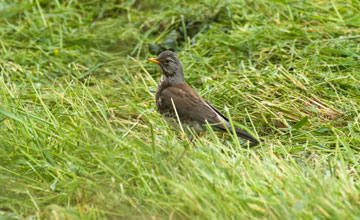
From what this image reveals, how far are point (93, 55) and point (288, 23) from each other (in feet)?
7.49

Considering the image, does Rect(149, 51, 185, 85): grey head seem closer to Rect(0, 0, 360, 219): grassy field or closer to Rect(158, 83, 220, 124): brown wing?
Rect(158, 83, 220, 124): brown wing

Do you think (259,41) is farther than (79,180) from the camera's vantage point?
Yes

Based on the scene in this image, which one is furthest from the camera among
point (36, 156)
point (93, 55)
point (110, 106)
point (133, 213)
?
point (93, 55)

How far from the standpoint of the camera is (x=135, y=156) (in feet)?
12.1

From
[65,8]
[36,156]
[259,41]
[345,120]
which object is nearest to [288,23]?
[259,41]

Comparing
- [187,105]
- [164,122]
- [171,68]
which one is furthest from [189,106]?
[171,68]

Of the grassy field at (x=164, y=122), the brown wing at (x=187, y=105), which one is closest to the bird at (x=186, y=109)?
the brown wing at (x=187, y=105)

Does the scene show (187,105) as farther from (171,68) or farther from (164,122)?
(171,68)

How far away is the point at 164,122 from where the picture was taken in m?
5.15

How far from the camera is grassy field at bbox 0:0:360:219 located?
332cm

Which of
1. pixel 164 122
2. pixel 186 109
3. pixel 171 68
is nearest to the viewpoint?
pixel 186 109

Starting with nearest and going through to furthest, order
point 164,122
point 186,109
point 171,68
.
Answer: point 186,109 → point 164,122 → point 171,68

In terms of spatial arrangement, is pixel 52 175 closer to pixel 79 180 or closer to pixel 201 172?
pixel 79 180

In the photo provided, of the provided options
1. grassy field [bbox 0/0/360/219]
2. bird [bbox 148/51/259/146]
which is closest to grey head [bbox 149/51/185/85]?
bird [bbox 148/51/259/146]
